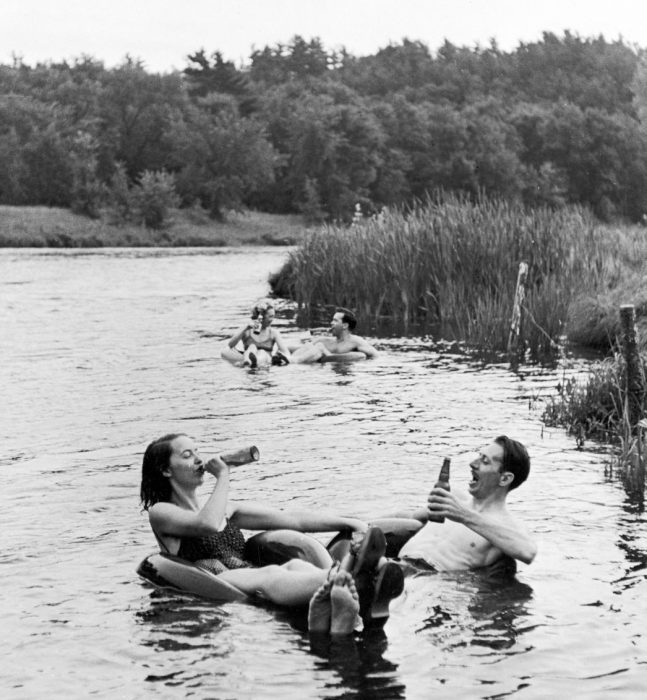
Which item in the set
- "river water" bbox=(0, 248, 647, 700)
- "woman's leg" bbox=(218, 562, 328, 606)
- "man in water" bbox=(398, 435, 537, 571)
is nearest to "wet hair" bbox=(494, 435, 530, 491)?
"man in water" bbox=(398, 435, 537, 571)

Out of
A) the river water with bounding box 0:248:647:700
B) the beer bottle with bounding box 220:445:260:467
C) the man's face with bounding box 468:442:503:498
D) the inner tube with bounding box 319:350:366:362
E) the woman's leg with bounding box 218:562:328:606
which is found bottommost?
the river water with bounding box 0:248:647:700

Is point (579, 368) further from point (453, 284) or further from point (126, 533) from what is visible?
point (126, 533)

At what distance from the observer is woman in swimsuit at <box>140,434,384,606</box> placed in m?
7.14

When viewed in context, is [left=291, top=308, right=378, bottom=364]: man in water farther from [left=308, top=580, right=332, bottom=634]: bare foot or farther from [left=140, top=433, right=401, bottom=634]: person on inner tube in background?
[left=308, top=580, right=332, bottom=634]: bare foot

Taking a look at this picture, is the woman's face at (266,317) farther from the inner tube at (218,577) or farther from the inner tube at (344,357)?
the inner tube at (218,577)

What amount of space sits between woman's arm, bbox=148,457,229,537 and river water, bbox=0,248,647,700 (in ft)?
1.47

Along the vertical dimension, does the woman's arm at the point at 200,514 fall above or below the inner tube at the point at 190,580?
above

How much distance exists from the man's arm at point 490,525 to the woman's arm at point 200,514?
1270 mm

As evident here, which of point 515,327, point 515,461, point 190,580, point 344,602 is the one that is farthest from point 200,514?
point 515,327

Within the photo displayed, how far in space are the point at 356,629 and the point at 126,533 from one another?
10.5 ft

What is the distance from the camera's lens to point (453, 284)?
75.4 feet

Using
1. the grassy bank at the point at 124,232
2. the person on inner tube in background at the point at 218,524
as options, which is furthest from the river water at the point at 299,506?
the grassy bank at the point at 124,232

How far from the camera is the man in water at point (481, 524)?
7.39 meters

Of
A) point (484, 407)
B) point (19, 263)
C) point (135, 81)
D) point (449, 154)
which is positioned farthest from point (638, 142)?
point (484, 407)
